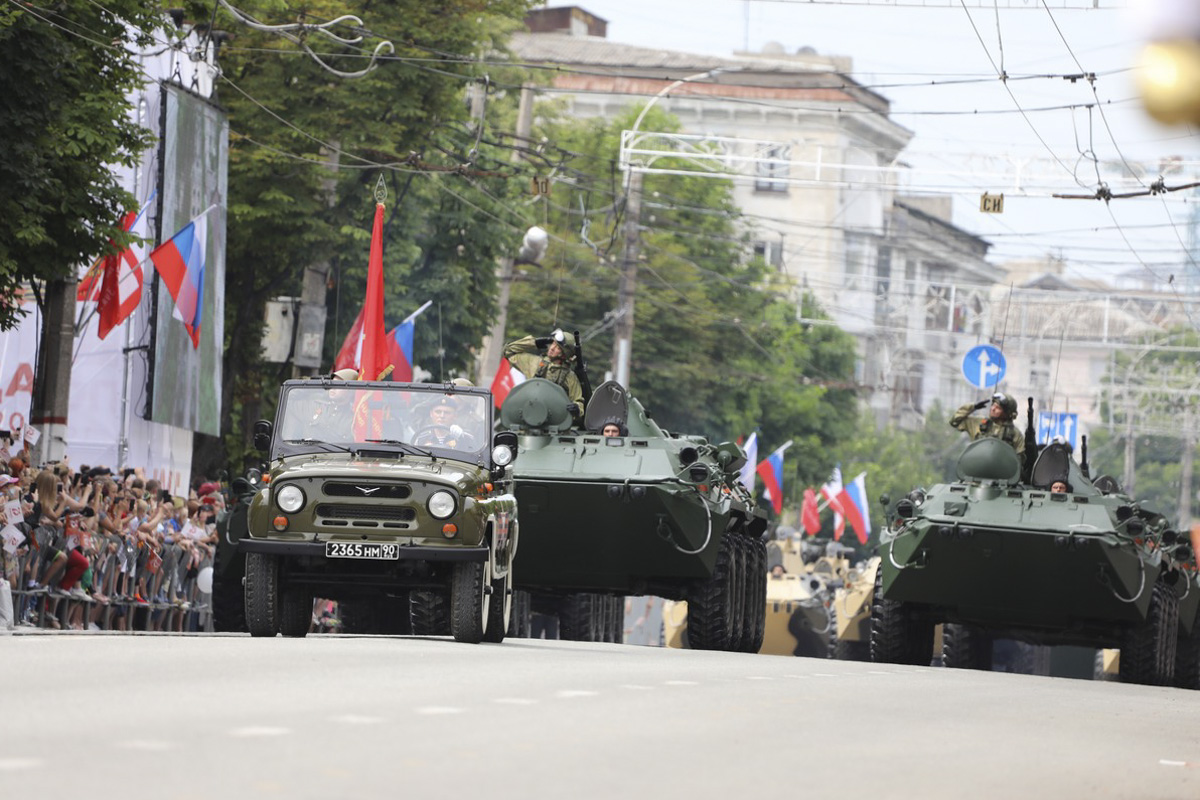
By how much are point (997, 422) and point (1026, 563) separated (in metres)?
2.34

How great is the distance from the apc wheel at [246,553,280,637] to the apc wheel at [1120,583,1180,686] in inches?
405

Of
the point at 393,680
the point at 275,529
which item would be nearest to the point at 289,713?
the point at 393,680

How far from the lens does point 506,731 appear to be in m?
10.4

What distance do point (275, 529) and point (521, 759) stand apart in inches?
330

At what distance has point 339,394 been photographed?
1866 centimetres

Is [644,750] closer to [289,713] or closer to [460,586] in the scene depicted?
[289,713]

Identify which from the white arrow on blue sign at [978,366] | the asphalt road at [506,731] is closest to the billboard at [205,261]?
the asphalt road at [506,731]

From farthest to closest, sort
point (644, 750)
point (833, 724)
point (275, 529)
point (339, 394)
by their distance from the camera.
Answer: point (339, 394)
point (275, 529)
point (833, 724)
point (644, 750)

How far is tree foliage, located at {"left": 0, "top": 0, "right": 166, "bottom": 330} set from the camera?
21.5 metres

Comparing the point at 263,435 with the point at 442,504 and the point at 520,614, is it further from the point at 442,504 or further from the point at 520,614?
the point at 520,614

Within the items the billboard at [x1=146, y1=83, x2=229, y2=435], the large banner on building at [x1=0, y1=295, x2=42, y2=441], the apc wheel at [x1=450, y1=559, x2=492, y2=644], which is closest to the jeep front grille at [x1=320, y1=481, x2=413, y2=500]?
the apc wheel at [x1=450, y1=559, x2=492, y2=644]

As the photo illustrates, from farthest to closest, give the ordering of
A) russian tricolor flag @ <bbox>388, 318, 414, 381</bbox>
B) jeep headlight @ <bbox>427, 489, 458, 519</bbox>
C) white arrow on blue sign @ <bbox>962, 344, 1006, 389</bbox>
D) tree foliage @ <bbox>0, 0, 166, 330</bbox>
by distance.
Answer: white arrow on blue sign @ <bbox>962, 344, 1006, 389</bbox>, russian tricolor flag @ <bbox>388, 318, 414, 381</bbox>, tree foliage @ <bbox>0, 0, 166, 330</bbox>, jeep headlight @ <bbox>427, 489, 458, 519</bbox>

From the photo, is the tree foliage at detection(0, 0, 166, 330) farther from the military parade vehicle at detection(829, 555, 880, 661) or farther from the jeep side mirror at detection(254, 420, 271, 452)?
the military parade vehicle at detection(829, 555, 880, 661)

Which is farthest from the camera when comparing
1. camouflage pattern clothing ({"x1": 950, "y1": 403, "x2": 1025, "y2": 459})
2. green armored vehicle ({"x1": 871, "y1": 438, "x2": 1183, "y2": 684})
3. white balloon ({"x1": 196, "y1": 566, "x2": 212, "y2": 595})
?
white balloon ({"x1": 196, "y1": 566, "x2": 212, "y2": 595})
